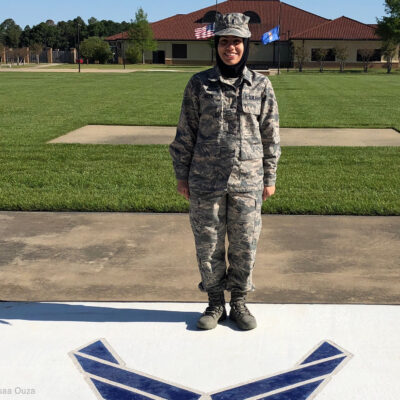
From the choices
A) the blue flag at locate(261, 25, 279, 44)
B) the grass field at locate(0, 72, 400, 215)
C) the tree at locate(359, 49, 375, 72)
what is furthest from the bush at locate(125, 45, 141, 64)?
the grass field at locate(0, 72, 400, 215)

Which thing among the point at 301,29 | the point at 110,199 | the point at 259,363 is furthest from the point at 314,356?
the point at 301,29

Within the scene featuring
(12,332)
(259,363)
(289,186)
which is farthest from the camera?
(289,186)

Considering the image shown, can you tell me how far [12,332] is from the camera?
3652mm

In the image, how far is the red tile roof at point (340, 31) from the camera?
63000mm

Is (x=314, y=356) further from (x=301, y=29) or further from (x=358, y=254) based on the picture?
(x=301, y=29)

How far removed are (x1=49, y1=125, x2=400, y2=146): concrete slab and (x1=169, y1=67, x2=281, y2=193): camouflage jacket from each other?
279 inches

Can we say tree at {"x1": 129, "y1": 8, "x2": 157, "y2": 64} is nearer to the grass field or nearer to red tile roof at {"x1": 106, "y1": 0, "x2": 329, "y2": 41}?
red tile roof at {"x1": 106, "y1": 0, "x2": 329, "y2": 41}

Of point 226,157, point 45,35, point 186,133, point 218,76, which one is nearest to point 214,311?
point 226,157

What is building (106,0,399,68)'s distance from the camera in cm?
6350

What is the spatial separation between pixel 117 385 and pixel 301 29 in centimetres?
6962

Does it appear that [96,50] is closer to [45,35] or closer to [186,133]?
[45,35]

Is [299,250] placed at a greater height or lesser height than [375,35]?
lesser

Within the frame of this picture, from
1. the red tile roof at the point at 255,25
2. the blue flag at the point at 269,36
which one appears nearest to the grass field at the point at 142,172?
the blue flag at the point at 269,36

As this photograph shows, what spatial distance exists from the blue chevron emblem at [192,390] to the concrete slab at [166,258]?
789mm
